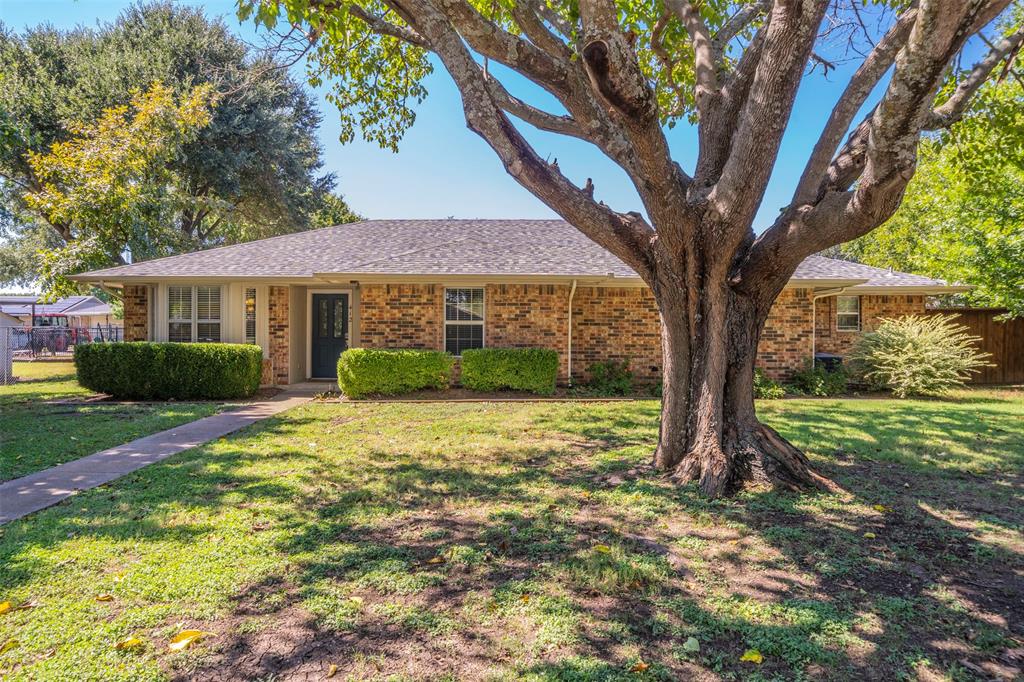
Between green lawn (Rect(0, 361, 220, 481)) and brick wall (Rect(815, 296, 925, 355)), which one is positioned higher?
brick wall (Rect(815, 296, 925, 355))

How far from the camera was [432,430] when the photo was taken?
793cm

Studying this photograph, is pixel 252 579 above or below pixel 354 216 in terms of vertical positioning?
below

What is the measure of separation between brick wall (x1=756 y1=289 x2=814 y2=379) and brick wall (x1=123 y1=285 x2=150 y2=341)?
51.2 ft

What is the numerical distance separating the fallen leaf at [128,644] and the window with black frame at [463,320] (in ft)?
32.2

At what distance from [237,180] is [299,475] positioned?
19.5m

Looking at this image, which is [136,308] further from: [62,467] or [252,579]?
[252,579]

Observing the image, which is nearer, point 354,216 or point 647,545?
point 647,545

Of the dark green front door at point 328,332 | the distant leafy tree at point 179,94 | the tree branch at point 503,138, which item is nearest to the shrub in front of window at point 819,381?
the tree branch at point 503,138

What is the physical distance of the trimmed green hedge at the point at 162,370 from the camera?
10992mm

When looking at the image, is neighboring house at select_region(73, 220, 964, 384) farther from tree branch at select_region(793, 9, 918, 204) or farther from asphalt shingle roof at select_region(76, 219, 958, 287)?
tree branch at select_region(793, 9, 918, 204)

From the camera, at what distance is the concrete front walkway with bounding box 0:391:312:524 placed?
469 centimetres

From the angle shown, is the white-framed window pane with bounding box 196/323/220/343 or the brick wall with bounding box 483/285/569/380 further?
the white-framed window pane with bounding box 196/323/220/343

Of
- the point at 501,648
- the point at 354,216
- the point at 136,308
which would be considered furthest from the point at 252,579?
the point at 354,216

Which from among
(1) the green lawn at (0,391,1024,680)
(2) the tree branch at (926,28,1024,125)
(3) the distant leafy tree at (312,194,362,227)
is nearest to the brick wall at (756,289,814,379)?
(1) the green lawn at (0,391,1024,680)
